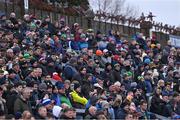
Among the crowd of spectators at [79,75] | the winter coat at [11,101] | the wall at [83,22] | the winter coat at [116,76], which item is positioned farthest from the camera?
the wall at [83,22]

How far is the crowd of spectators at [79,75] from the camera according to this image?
1464 centimetres

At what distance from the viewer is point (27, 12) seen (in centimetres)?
2970

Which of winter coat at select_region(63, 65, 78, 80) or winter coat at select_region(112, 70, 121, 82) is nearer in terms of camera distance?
winter coat at select_region(63, 65, 78, 80)

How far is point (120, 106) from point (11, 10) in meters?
14.6

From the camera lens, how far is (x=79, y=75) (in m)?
19.0

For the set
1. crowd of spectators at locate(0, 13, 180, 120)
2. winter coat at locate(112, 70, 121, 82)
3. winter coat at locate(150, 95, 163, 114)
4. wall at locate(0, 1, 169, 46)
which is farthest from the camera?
wall at locate(0, 1, 169, 46)

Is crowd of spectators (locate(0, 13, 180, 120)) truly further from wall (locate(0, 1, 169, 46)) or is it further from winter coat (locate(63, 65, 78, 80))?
wall (locate(0, 1, 169, 46))

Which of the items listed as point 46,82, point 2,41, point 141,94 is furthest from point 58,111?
point 2,41

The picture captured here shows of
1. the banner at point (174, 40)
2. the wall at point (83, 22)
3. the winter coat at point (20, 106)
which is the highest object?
the winter coat at point (20, 106)

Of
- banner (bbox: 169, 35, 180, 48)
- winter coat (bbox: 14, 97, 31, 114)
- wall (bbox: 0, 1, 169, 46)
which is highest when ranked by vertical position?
winter coat (bbox: 14, 97, 31, 114)

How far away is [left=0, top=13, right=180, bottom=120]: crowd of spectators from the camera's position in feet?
48.0

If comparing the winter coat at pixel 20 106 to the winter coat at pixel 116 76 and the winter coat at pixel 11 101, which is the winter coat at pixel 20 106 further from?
the winter coat at pixel 116 76

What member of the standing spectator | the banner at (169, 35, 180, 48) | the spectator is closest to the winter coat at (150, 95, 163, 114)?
the spectator

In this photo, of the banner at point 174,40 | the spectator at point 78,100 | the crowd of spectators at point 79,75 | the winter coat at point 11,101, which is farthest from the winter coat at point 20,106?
the banner at point 174,40
